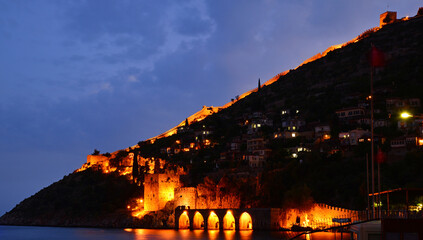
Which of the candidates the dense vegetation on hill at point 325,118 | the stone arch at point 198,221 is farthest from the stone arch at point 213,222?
the dense vegetation on hill at point 325,118

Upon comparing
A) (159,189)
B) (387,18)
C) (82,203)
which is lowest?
(82,203)

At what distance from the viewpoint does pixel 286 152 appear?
81.4 meters

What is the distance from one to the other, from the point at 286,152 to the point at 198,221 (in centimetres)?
1978

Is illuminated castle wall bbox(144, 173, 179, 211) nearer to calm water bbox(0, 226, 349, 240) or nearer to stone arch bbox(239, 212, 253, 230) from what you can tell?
calm water bbox(0, 226, 349, 240)

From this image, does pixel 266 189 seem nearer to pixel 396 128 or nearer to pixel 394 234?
pixel 396 128

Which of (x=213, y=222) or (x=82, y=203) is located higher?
(x=82, y=203)

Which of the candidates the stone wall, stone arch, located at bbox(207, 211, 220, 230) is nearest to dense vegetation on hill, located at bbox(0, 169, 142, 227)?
stone arch, located at bbox(207, 211, 220, 230)

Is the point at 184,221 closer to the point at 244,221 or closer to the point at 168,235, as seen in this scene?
the point at 244,221

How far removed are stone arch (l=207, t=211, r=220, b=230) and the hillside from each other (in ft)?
12.0

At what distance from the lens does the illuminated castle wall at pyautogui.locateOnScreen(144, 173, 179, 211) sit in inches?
3029

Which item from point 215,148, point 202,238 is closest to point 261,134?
point 215,148

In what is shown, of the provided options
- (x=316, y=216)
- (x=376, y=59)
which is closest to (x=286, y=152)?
(x=316, y=216)

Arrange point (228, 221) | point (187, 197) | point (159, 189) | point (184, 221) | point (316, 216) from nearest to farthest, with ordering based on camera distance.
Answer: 1. point (316, 216)
2. point (228, 221)
3. point (184, 221)
4. point (187, 197)
5. point (159, 189)

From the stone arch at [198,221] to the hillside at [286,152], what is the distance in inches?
146
